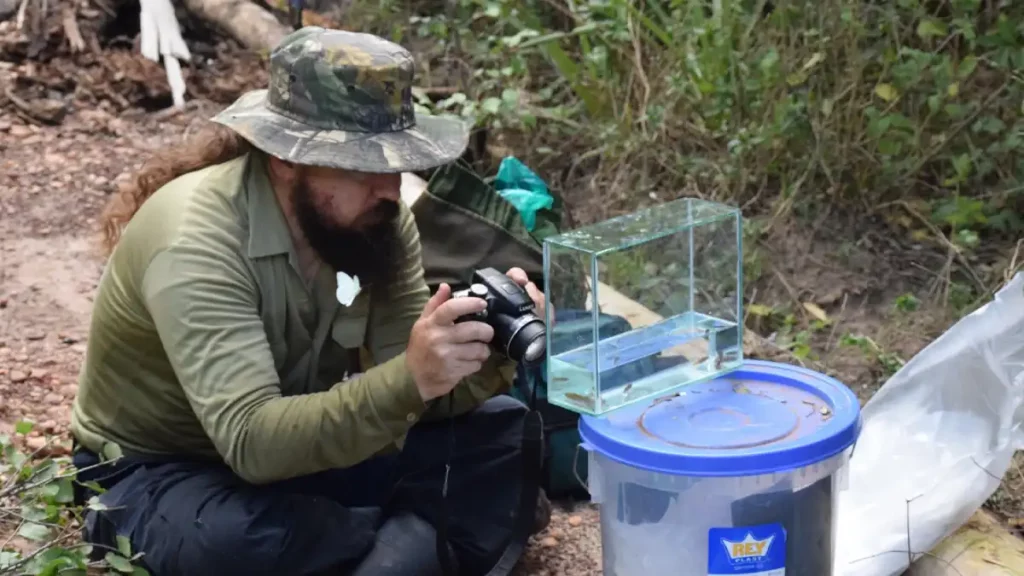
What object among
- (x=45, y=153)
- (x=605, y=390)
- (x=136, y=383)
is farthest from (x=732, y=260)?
(x=45, y=153)

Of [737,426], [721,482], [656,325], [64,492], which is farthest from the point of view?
[656,325]

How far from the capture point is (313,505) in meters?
2.31

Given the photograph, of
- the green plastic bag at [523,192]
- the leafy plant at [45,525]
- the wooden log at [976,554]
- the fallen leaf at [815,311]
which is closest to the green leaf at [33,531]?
the leafy plant at [45,525]

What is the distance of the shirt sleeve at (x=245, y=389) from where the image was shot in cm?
208

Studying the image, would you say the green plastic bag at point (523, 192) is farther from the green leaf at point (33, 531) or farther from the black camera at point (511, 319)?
the green leaf at point (33, 531)

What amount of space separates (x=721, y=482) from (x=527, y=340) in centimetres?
40

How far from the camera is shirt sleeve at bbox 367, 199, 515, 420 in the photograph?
99.8 inches

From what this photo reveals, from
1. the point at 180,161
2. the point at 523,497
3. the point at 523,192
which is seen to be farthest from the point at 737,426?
the point at 523,192

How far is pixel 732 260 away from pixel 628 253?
0.21m

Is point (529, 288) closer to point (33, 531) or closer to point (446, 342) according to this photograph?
point (446, 342)

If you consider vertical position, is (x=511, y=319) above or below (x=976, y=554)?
above

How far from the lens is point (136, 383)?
7.71 feet

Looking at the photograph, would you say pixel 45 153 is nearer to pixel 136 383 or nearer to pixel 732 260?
pixel 136 383

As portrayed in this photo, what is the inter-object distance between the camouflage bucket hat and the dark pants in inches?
23.7
